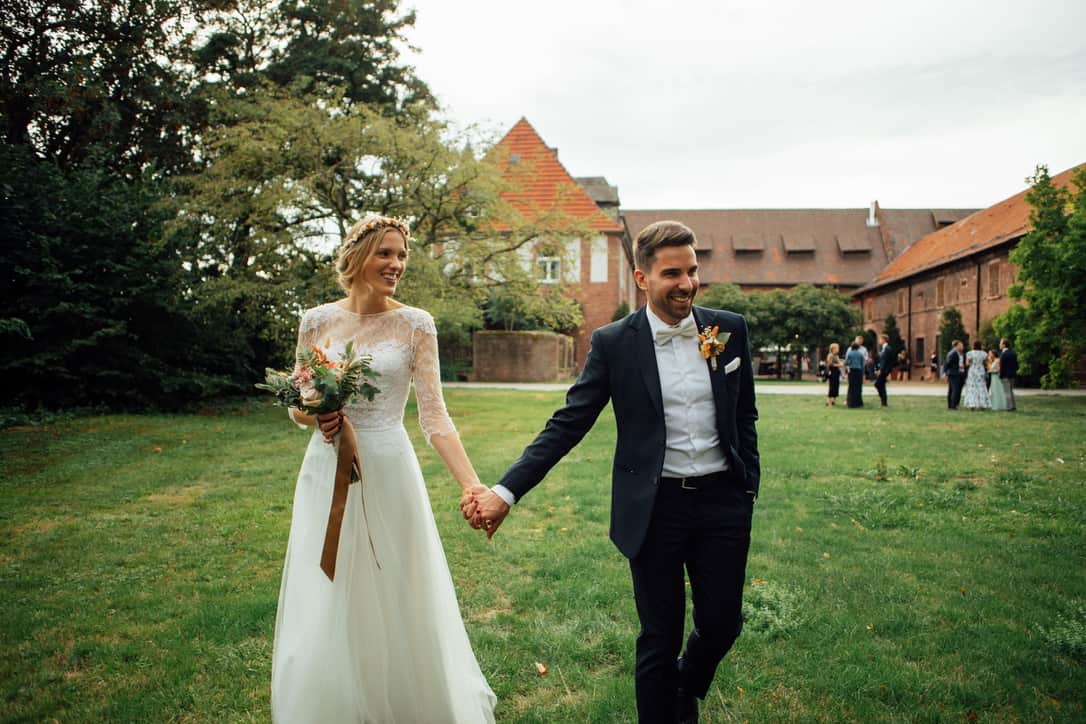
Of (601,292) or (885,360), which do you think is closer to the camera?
(885,360)

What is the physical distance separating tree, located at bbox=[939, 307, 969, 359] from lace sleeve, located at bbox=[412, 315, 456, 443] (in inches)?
1722

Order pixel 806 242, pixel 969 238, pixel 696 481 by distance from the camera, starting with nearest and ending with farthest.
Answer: pixel 696 481
pixel 969 238
pixel 806 242

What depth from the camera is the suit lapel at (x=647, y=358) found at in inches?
121

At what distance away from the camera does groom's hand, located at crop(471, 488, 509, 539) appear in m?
3.21

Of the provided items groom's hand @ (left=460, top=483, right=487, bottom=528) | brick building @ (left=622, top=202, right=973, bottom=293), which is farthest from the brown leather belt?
brick building @ (left=622, top=202, right=973, bottom=293)

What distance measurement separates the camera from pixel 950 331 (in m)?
41.0

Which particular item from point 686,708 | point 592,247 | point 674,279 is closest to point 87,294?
point 674,279

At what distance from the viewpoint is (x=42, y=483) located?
30.5ft

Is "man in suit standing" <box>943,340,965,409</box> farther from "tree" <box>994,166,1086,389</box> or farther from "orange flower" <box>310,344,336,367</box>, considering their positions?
"orange flower" <box>310,344,336,367</box>

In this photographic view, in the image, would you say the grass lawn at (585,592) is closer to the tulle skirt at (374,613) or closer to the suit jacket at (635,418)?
the tulle skirt at (374,613)

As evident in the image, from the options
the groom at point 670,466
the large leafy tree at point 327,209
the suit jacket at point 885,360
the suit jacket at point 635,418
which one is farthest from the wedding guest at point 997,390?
the groom at point 670,466

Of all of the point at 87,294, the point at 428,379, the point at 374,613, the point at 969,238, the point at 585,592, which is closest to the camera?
the point at 374,613

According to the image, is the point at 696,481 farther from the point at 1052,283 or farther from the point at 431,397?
the point at 1052,283

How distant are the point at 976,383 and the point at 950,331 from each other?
23079mm
